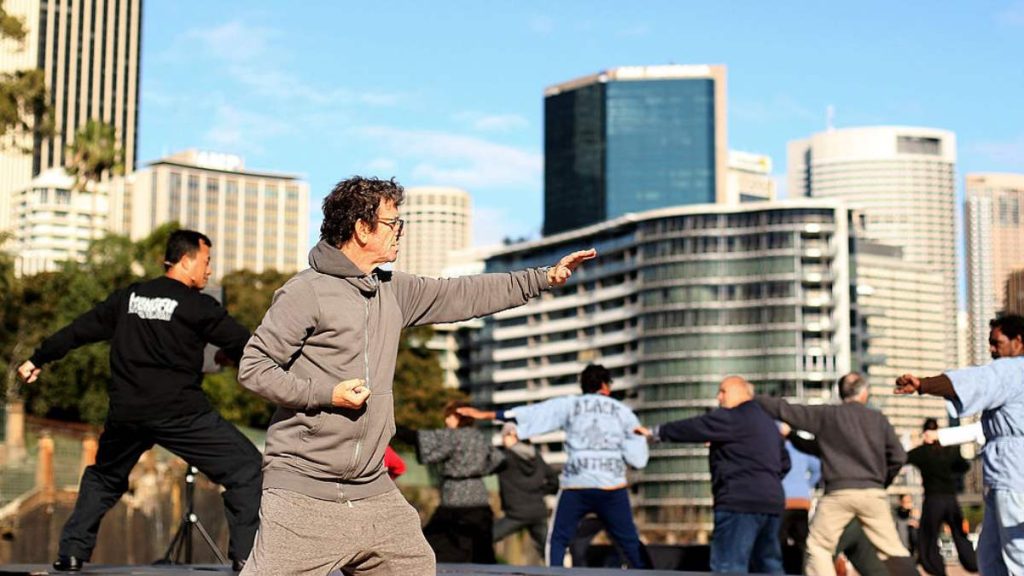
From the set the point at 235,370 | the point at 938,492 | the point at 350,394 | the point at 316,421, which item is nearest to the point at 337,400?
the point at 350,394

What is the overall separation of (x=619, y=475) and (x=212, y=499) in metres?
5.49

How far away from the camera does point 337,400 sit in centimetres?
535

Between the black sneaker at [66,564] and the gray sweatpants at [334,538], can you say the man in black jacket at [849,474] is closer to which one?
the black sneaker at [66,564]

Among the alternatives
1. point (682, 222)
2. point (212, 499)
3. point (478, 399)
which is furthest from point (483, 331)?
point (212, 499)

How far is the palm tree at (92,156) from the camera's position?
8050 cm

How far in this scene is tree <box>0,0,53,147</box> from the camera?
97.9ft

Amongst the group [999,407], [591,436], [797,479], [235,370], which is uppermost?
[999,407]

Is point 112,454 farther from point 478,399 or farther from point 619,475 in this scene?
point 478,399

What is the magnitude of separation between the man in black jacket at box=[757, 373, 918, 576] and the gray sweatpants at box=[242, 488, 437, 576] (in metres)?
5.57

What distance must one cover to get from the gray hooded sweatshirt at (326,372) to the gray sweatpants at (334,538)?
0.16 feet

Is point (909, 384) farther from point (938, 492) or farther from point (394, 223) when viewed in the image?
point (938, 492)

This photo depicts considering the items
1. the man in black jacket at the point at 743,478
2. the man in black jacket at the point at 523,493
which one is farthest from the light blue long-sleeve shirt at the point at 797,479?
the man in black jacket at the point at 743,478

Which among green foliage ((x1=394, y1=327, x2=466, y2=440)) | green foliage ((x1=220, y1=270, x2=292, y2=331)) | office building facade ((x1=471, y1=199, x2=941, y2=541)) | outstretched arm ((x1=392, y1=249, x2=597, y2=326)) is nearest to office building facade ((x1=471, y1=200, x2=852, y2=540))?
office building facade ((x1=471, y1=199, x2=941, y2=541))

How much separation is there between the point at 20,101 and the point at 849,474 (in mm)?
24149
